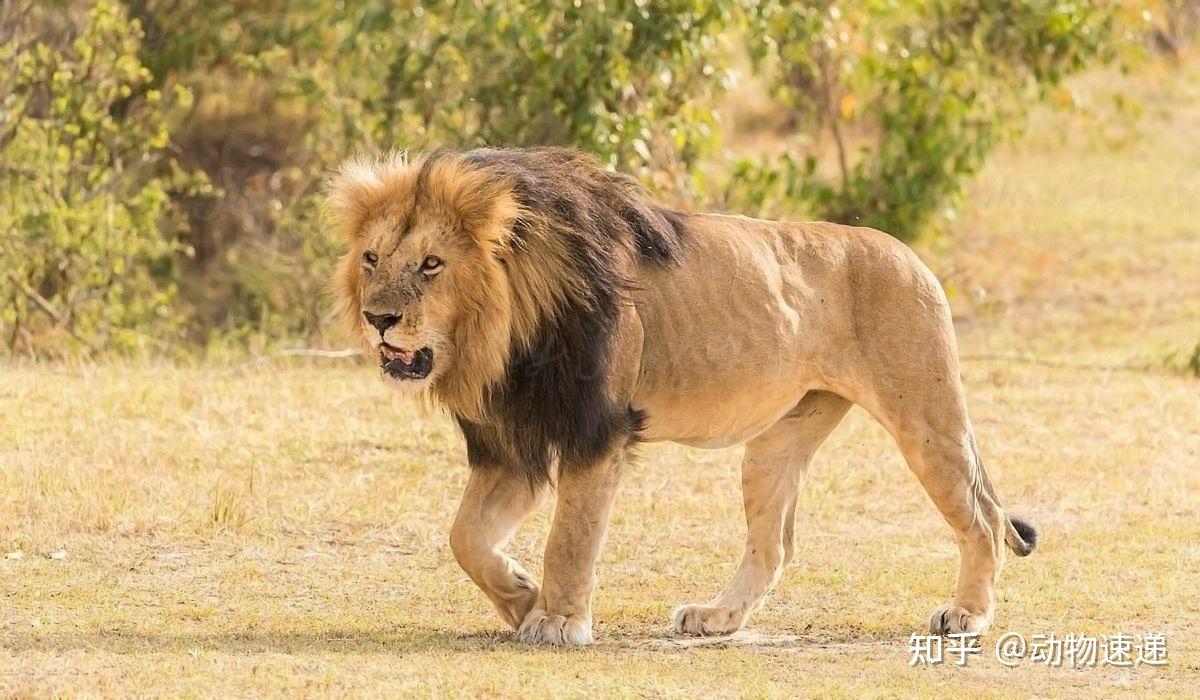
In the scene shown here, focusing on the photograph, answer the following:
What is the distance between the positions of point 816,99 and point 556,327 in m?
9.37

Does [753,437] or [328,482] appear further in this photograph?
[328,482]

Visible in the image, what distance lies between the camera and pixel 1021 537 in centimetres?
599

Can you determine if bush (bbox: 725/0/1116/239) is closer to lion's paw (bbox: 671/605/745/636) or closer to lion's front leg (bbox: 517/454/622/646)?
lion's paw (bbox: 671/605/745/636)

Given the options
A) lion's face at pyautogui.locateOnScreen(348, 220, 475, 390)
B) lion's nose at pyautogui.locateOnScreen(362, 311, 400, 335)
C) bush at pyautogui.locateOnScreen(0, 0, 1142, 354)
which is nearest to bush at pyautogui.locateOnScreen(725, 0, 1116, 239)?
bush at pyautogui.locateOnScreen(0, 0, 1142, 354)

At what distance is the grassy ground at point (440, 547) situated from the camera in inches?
195

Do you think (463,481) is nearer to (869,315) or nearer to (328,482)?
(328,482)

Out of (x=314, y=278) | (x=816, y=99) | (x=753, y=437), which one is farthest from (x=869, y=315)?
(x=816, y=99)

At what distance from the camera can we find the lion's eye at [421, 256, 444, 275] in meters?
4.94

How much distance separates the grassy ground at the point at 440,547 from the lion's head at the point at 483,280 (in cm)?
75

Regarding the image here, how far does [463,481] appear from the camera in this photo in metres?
7.61

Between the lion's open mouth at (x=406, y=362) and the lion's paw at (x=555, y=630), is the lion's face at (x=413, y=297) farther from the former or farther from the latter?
the lion's paw at (x=555, y=630)

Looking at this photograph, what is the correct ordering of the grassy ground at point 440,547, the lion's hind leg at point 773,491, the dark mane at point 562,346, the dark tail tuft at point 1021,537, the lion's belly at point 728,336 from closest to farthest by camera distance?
the grassy ground at point 440,547
the dark mane at point 562,346
the lion's belly at point 728,336
the lion's hind leg at point 773,491
the dark tail tuft at point 1021,537

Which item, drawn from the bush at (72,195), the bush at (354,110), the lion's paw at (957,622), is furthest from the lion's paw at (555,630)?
the bush at (72,195)

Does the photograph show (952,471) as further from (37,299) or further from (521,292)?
(37,299)
